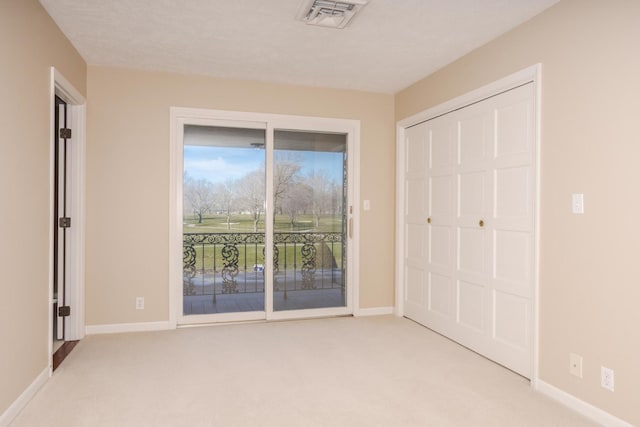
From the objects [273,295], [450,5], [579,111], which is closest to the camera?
[579,111]

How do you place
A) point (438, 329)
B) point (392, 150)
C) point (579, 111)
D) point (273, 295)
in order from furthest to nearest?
point (392, 150) < point (273, 295) < point (438, 329) < point (579, 111)

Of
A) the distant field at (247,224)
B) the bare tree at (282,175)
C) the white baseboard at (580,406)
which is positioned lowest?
the white baseboard at (580,406)

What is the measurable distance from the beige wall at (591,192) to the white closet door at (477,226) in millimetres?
189

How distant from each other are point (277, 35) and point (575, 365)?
3.05 meters

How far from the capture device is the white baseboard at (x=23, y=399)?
7.32ft

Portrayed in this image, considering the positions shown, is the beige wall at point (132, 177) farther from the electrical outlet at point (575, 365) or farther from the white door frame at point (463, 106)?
the electrical outlet at point (575, 365)

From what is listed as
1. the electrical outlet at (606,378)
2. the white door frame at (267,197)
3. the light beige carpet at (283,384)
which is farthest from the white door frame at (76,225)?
the electrical outlet at (606,378)

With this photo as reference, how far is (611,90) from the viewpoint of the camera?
7.52 ft

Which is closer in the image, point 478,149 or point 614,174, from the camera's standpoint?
point 614,174

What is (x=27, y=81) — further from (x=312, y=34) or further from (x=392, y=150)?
(x=392, y=150)

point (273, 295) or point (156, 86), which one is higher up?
point (156, 86)

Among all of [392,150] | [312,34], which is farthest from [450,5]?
[392,150]

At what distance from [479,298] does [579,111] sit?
64.7 inches

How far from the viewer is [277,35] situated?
321 centimetres
